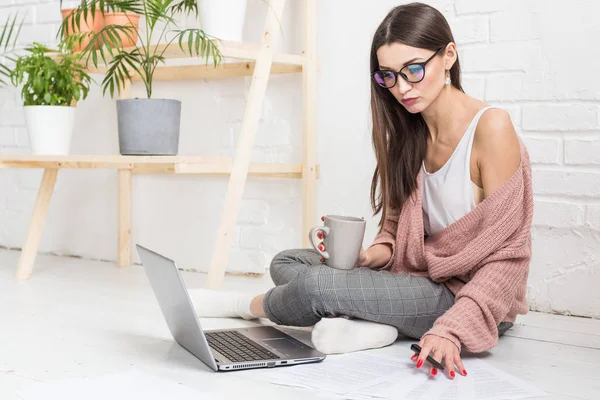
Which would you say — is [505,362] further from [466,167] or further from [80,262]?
[80,262]

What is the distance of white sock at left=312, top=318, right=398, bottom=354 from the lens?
1.42 meters

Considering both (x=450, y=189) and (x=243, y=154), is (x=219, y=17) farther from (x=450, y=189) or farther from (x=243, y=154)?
(x=450, y=189)

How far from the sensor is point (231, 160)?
79.2 inches

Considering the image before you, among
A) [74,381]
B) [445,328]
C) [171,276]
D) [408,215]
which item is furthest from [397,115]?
[74,381]

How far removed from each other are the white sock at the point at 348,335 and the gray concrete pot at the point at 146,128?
0.76m

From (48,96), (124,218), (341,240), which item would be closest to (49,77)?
(48,96)

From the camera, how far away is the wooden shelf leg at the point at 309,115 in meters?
2.20

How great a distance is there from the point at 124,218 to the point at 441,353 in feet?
5.02

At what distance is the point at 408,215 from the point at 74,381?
0.72m

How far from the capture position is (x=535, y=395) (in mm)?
1198

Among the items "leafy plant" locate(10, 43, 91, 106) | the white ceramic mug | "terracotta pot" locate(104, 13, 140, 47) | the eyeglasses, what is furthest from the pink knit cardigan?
"leafy plant" locate(10, 43, 91, 106)

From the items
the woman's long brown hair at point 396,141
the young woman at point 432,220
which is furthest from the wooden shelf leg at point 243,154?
the woman's long brown hair at point 396,141

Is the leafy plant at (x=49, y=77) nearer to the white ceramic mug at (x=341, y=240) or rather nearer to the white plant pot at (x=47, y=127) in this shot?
the white plant pot at (x=47, y=127)

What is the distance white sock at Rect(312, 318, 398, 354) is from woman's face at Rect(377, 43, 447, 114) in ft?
1.35
